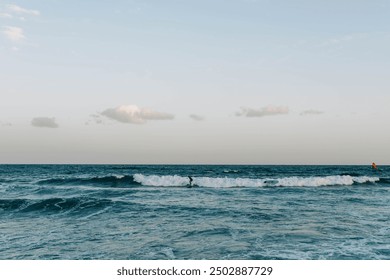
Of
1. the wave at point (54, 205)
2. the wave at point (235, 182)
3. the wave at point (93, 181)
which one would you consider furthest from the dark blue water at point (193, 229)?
the wave at point (93, 181)

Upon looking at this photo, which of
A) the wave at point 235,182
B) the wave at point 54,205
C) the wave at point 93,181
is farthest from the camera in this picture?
the wave at point 93,181

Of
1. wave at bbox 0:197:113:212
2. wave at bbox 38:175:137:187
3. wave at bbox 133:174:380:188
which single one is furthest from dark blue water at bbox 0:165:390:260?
wave at bbox 38:175:137:187

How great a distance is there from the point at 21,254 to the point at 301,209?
15.2m

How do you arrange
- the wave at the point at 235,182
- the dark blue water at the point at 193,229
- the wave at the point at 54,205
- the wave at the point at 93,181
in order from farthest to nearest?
the wave at the point at 93,181, the wave at the point at 235,182, the wave at the point at 54,205, the dark blue water at the point at 193,229

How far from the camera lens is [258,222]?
16.0 m

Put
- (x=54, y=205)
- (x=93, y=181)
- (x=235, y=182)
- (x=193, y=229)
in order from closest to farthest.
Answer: (x=193, y=229)
(x=54, y=205)
(x=235, y=182)
(x=93, y=181)

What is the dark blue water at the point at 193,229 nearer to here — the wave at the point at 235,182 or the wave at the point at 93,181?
the wave at the point at 235,182

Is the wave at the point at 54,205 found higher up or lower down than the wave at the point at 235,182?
lower down

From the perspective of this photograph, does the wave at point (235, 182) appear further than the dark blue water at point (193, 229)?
Yes

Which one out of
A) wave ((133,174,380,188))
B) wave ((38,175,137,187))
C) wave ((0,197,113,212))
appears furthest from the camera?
wave ((38,175,137,187))

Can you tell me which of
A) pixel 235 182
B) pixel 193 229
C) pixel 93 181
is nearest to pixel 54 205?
pixel 193 229

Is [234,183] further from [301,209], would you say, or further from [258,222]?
[258,222]

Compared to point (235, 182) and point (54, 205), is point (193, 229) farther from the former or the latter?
point (235, 182)

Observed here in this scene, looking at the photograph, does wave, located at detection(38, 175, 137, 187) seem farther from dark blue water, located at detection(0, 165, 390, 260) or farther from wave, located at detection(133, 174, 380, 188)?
dark blue water, located at detection(0, 165, 390, 260)
